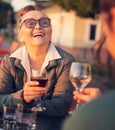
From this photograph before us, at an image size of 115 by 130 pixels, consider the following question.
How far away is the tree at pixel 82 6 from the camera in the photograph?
17.3 metres

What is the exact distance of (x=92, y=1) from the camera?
55.4ft

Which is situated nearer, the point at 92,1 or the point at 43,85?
the point at 43,85

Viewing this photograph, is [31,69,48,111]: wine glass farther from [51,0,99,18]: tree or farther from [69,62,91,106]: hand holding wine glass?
[51,0,99,18]: tree

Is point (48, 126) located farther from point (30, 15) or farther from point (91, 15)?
point (91, 15)

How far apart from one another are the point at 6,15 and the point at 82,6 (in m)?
29.4

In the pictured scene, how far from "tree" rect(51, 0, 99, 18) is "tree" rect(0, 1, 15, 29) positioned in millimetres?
26302

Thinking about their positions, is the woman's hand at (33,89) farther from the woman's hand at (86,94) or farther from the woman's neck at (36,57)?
the woman's neck at (36,57)

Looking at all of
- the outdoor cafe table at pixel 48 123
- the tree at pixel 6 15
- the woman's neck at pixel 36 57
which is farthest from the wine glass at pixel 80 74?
the tree at pixel 6 15

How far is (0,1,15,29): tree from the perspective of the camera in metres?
46.5

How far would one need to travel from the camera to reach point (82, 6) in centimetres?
1812

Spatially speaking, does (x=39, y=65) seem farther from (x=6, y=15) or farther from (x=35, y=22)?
(x=6, y=15)

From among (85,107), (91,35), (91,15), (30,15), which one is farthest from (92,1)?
(91,35)

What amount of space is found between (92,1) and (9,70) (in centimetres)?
1360

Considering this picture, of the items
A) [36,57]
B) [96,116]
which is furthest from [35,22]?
[96,116]
